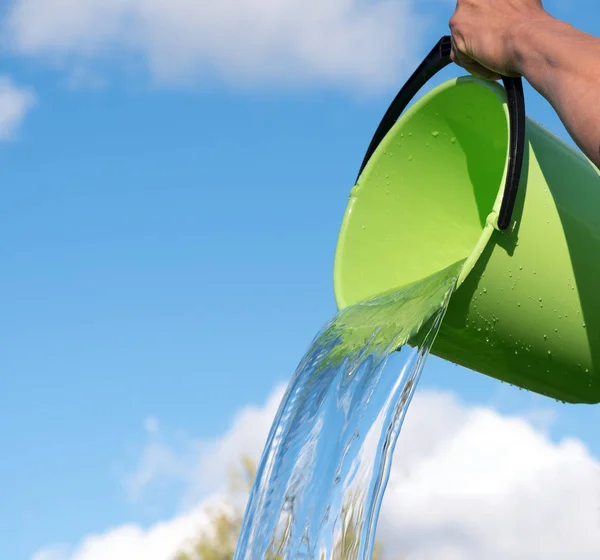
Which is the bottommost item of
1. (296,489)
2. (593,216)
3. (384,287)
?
(296,489)

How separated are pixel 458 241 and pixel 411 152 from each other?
220 millimetres

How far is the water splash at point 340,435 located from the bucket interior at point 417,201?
0.11 metres

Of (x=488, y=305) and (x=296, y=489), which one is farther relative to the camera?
(x=296, y=489)

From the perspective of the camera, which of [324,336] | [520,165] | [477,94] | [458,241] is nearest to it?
[520,165]

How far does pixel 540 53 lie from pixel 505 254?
0.39 m

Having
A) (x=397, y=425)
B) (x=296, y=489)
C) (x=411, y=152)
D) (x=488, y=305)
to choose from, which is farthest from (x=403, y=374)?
(x=411, y=152)

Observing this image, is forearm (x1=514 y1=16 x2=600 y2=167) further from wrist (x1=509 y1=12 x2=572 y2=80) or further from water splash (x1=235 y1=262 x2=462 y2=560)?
water splash (x1=235 y1=262 x2=462 y2=560)

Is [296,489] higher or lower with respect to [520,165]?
lower

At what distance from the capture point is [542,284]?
1.60 m

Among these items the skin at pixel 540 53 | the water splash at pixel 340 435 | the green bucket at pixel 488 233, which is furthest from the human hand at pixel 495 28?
the water splash at pixel 340 435

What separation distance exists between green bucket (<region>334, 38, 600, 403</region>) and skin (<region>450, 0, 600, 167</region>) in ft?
0.53

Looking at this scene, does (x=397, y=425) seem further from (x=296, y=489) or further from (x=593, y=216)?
(x=593, y=216)

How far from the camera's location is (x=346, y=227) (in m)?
2.02

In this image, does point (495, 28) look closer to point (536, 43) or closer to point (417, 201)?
point (536, 43)
